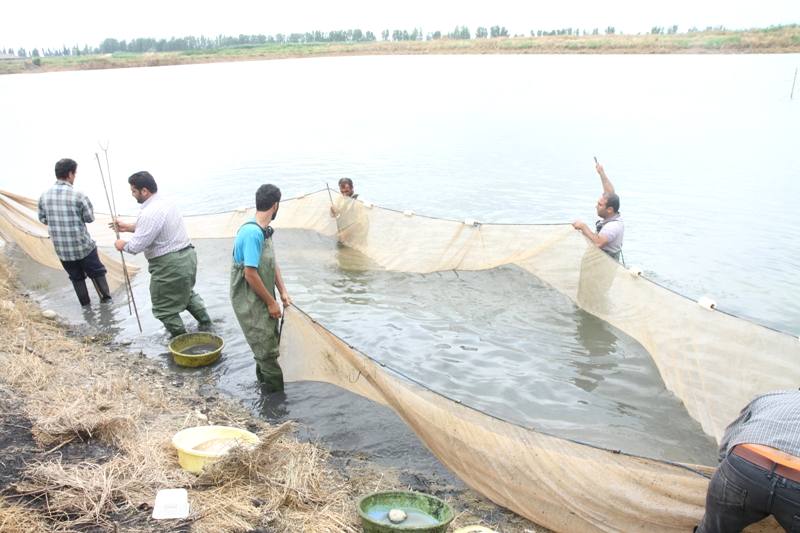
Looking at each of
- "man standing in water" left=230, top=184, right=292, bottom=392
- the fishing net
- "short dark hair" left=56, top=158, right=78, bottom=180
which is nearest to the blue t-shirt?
"man standing in water" left=230, top=184, right=292, bottom=392

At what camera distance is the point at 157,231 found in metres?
5.37

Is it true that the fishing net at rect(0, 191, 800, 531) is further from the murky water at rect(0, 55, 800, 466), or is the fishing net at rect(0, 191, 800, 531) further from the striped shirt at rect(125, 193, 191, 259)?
the striped shirt at rect(125, 193, 191, 259)

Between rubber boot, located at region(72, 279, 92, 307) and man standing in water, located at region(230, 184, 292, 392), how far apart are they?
3374 mm

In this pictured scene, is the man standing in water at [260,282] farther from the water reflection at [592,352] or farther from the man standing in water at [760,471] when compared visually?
the man standing in water at [760,471]

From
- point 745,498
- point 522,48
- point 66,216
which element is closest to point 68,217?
point 66,216

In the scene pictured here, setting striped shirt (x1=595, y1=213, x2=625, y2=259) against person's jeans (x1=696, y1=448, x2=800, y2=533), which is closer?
person's jeans (x1=696, y1=448, x2=800, y2=533)

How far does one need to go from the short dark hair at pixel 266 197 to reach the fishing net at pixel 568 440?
905 millimetres

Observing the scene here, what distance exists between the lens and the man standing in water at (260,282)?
4.44 m

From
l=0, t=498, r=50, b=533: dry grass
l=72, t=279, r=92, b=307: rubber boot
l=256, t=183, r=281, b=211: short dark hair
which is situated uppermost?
l=256, t=183, r=281, b=211: short dark hair

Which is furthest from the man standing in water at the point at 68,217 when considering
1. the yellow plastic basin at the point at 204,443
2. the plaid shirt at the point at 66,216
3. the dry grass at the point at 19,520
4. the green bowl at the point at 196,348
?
the dry grass at the point at 19,520

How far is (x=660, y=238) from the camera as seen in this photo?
10688 millimetres

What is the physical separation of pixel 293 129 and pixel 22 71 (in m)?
Result: 53.3

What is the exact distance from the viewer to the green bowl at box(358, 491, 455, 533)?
3080 millimetres

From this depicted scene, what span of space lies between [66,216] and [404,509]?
518cm
